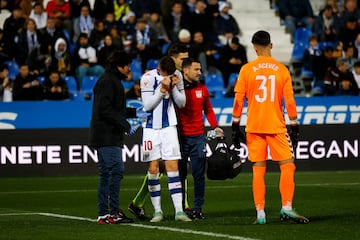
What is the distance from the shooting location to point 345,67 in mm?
27562

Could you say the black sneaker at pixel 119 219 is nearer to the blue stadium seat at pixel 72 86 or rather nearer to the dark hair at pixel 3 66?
the blue stadium seat at pixel 72 86

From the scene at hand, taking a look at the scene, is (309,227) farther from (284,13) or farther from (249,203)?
(284,13)

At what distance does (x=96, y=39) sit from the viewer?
1091 inches

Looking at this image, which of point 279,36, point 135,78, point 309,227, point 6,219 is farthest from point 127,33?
point 309,227

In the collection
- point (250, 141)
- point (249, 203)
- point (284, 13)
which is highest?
point (284, 13)

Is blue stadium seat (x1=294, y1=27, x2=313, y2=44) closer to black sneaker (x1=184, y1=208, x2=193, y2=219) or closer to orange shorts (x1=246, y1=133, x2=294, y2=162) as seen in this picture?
black sneaker (x1=184, y1=208, x2=193, y2=219)

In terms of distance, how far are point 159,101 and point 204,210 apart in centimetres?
258

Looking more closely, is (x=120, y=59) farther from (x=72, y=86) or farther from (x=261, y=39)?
(x=72, y=86)

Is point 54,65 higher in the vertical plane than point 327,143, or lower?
higher

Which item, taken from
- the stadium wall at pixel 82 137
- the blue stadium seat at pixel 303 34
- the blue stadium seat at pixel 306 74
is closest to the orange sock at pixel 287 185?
the stadium wall at pixel 82 137

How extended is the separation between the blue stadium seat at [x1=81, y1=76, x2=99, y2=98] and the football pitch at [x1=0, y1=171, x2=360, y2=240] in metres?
4.08

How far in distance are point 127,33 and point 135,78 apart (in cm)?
177

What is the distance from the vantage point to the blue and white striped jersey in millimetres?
13312

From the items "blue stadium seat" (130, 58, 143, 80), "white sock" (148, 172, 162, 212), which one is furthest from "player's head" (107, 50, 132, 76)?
"blue stadium seat" (130, 58, 143, 80)
